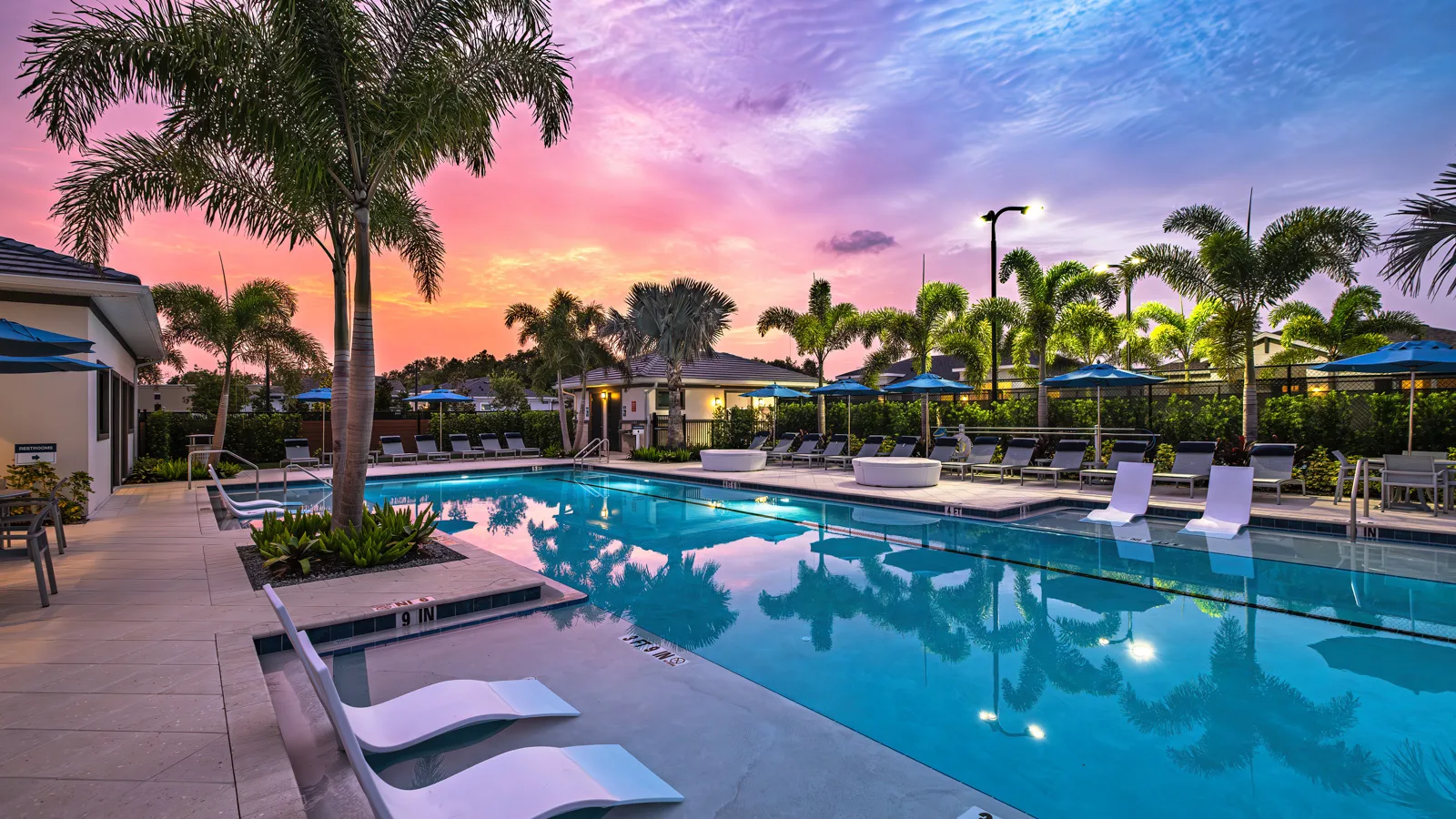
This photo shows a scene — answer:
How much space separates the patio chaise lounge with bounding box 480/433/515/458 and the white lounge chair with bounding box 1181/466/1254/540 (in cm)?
→ 1950

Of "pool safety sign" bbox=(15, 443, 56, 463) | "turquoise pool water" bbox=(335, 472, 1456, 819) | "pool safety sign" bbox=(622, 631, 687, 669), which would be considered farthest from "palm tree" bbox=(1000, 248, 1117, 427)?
"pool safety sign" bbox=(15, 443, 56, 463)

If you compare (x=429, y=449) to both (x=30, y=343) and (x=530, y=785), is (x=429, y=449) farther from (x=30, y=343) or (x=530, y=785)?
(x=530, y=785)

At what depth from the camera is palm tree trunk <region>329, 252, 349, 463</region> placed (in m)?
6.57

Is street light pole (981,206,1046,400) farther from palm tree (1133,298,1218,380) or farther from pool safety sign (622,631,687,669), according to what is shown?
pool safety sign (622,631,687,669)

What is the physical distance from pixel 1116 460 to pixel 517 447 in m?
18.0

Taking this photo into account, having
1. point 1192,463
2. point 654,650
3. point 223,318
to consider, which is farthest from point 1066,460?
point 223,318

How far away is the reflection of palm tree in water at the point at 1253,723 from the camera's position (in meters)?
3.19

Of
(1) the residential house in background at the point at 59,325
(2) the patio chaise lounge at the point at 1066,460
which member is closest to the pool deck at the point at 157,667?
(1) the residential house in background at the point at 59,325

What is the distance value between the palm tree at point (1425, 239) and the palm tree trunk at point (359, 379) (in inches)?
439

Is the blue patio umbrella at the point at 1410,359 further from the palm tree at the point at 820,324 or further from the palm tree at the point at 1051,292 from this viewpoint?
the palm tree at the point at 820,324

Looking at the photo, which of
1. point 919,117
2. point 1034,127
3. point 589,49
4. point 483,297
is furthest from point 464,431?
point 1034,127

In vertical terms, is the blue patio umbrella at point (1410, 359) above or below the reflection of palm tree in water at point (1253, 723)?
above

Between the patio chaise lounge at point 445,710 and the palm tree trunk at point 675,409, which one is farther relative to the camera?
the palm tree trunk at point 675,409

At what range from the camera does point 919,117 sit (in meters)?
14.8
